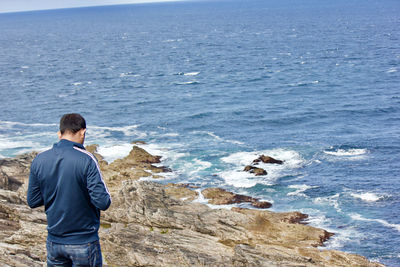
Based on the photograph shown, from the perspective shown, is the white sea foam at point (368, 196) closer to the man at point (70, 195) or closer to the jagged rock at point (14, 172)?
the jagged rock at point (14, 172)

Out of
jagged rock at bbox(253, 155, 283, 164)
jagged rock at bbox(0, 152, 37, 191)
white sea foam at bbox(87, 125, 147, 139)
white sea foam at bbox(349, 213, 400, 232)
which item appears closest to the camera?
white sea foam at bbox(349, 213, 400, 232)

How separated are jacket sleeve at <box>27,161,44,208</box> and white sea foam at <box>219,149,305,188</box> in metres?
37.7

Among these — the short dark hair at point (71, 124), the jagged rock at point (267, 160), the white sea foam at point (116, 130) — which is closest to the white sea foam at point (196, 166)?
the jagged rock at point (267, 160)

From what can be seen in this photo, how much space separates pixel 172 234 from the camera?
27.9 meters

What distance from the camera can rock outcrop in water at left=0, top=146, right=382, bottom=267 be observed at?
961 inches

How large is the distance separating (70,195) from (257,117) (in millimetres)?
64503

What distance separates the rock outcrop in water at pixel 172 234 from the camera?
2441 cm

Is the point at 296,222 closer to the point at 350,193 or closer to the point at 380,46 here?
the point at 350,193

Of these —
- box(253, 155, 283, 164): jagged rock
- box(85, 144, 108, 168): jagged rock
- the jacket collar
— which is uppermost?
the jacket collar

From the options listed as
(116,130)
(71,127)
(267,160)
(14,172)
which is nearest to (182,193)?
(267,160)

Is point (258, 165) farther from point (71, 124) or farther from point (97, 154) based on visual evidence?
point (71, 124)

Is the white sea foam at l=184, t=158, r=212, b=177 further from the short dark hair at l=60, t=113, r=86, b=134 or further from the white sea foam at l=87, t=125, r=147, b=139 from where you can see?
the short dark hair at l=60, t=113, r=86, b=134

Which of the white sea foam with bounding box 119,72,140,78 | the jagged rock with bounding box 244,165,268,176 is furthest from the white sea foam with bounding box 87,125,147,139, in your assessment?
the white sea foam with bounding box 119,72,140,78

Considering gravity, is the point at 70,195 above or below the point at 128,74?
above
